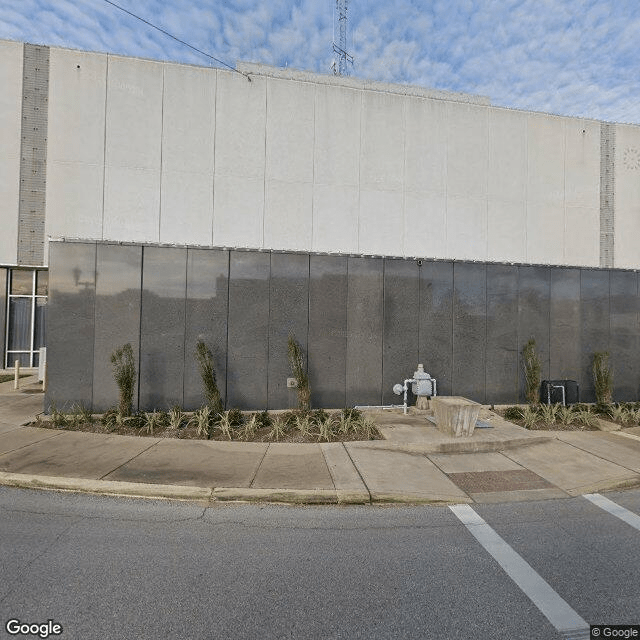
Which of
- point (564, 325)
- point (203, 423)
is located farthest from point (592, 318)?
point (203, 423)

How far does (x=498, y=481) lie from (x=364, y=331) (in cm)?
A: 525

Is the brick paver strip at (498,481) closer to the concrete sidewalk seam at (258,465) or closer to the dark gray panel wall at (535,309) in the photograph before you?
the concrete sidewalk seam at (258,465)

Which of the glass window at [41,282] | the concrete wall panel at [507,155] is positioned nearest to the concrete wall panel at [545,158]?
the concrete wall panel at [507,155]

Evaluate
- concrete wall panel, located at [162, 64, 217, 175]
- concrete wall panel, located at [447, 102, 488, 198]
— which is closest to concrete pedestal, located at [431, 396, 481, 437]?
concrete wall panel, located at [447, 102, 488, 198]

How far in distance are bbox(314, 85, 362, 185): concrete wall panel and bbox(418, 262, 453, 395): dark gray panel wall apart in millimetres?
6554

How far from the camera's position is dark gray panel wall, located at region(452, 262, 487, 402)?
10656mm

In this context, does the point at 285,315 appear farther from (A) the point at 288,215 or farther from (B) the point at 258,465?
(A) the point at 288,215

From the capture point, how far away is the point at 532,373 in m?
10.2

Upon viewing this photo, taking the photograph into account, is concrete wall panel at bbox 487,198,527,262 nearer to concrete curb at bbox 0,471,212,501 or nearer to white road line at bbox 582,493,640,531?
white road line at bbox 582,493,640,531

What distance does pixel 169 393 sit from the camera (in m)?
9.20

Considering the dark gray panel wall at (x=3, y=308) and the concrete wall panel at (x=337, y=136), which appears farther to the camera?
the dark gray panel wall at (x=3, y=308)

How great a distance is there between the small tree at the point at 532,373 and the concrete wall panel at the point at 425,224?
261 inches

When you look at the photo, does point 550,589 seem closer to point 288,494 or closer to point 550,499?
point 550,499

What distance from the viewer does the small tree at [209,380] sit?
28.3 ft
